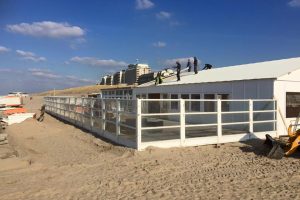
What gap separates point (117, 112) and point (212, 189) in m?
6.32

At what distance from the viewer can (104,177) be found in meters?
8.46

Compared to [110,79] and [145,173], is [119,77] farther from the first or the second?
[145,173]

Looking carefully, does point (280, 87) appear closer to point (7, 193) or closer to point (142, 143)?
point (142, 143)

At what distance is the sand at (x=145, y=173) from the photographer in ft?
23.2

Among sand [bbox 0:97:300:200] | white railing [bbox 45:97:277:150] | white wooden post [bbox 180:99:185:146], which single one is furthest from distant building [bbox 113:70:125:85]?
white wooden post [bbox 180:99:185:146]

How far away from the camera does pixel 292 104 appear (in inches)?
622

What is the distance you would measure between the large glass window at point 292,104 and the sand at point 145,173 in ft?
9.73

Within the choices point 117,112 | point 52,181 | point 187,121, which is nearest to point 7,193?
point 52,181

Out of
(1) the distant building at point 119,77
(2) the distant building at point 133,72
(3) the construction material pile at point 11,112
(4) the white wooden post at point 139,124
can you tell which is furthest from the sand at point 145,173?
(1) the distant building at point 119,77

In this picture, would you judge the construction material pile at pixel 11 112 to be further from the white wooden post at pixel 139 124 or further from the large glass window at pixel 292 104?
the large glass window at pixel 292 104

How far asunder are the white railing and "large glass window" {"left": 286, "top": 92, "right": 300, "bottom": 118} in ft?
3.86

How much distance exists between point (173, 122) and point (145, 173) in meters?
3.71

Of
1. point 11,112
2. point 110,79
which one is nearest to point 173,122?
point 11,112

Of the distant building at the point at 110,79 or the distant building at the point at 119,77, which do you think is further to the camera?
the distant building at the point at 110,79
